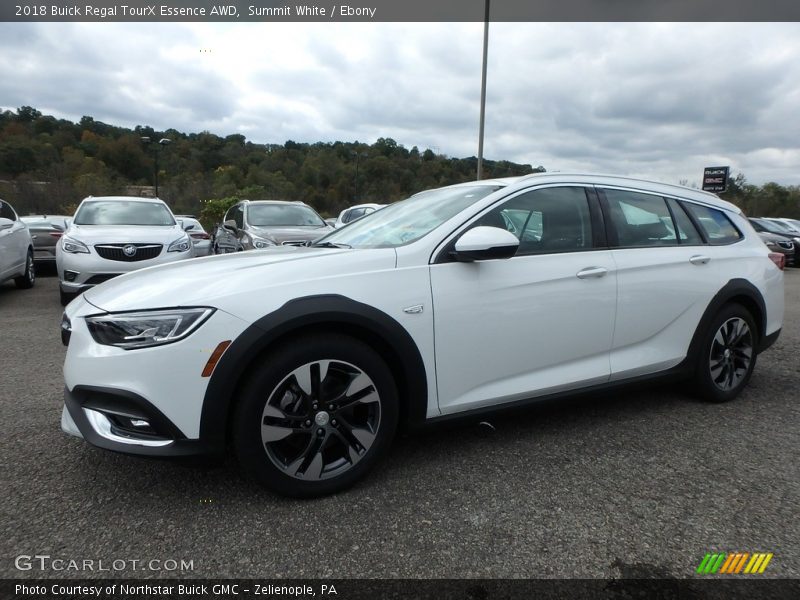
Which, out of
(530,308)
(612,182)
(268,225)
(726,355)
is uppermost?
(612,182)

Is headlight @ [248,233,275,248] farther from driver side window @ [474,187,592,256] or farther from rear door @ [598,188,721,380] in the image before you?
rear door @ [598,188,721,380]

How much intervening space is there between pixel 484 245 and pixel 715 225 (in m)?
2.23

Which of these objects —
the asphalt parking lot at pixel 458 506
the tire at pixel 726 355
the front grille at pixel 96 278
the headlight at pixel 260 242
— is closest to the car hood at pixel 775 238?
the tire at pixel 726 355

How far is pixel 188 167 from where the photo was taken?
48375 mm

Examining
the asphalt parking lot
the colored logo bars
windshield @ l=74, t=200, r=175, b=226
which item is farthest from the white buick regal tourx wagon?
windshield @ l=74, t=200, r=175, b=226

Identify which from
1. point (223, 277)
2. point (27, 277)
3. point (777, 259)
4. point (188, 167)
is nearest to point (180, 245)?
point (27, 277)

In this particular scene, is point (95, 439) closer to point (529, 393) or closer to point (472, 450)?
point (472, 450)

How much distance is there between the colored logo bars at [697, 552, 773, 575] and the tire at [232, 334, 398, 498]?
136cm

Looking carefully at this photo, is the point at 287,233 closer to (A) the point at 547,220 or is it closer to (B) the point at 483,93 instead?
(A) the point at 547,220

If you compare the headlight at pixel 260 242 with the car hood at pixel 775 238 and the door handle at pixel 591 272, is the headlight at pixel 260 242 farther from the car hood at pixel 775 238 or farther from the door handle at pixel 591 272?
the car hood at pixel 775 238

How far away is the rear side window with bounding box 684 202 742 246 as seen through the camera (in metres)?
3.73

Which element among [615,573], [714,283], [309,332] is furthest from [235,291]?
[714,283]

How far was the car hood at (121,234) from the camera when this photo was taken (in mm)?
7035

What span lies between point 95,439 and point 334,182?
50442mm
